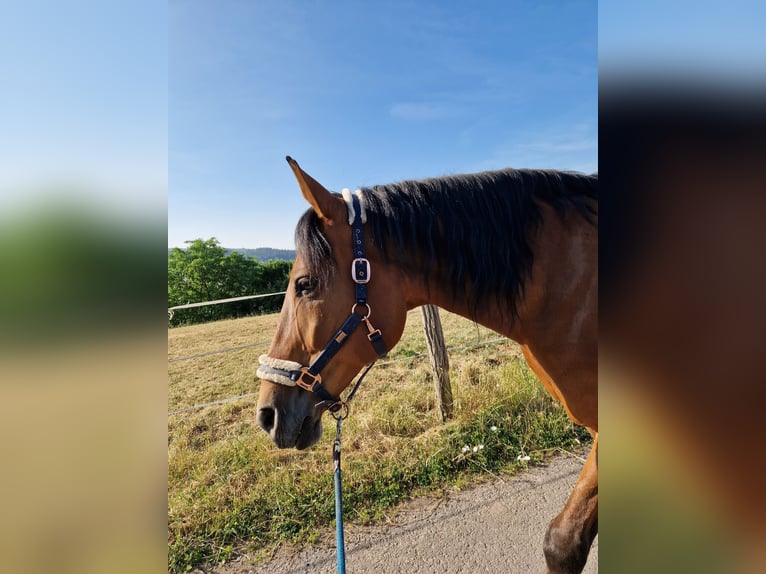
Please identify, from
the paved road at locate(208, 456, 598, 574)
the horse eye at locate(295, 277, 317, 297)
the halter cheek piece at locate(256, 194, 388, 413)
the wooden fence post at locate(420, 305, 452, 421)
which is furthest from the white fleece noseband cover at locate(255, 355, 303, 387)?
the wooden fence post at locate(420, 305, 452, 421)

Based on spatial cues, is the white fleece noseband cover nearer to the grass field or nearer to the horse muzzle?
the horse muzzle

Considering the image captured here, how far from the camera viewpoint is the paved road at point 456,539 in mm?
2336

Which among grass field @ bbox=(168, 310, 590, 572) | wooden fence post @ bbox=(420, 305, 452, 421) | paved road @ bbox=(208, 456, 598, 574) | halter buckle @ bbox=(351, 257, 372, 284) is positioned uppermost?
halter buckle @ bbox=(351, 257, 372, 284)

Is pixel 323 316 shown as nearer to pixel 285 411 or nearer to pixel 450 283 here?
pixel 285 411

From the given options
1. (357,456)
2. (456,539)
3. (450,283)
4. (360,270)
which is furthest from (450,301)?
(357,456)

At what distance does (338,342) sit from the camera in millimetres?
1675

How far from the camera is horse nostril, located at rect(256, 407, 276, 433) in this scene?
173 centimetres

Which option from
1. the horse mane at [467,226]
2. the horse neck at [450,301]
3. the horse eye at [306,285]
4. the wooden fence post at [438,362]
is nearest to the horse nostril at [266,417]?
the horse eye at [306,285]

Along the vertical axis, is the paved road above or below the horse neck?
below

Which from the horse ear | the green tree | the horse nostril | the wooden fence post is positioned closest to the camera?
the horse ear

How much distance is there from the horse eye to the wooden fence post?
2.57 m
